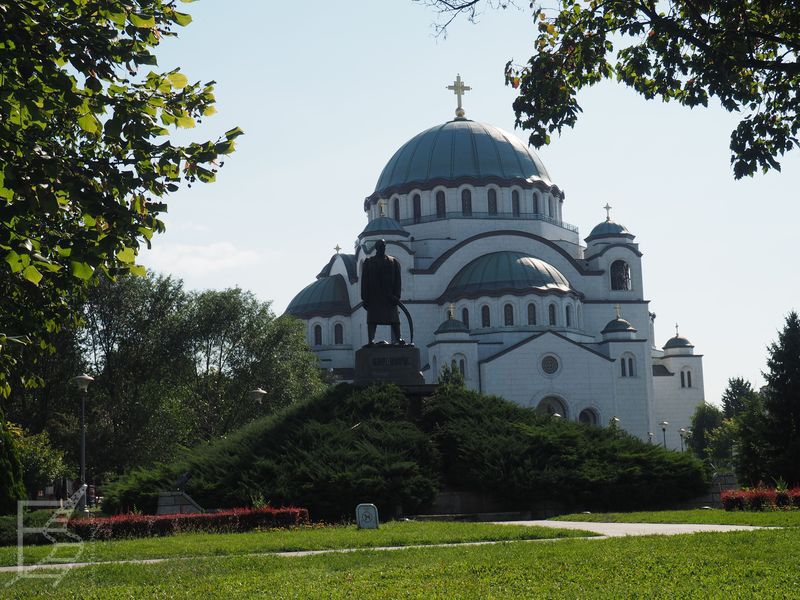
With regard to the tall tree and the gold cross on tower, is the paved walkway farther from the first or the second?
the gold cross on tower

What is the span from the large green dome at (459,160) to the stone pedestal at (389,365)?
38.1 meters

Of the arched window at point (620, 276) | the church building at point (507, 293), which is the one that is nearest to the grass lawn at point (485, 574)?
the church building at point (507, 293)

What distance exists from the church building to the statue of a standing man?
29307 millimetres

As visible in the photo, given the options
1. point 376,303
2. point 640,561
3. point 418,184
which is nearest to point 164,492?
point 376,303

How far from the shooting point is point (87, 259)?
27.8 feet

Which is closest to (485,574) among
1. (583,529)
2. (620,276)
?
(583,529)

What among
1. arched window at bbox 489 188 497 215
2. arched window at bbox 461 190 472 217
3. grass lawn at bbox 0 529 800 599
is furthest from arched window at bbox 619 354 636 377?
grass lawn at bbox 0 529 800 599

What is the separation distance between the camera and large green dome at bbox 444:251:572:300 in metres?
56.7

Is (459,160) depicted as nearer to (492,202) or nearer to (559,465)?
(492,202)

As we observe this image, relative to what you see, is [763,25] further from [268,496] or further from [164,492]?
[164,492]

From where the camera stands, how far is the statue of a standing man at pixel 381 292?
973 inches

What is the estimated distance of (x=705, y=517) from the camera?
1738cm

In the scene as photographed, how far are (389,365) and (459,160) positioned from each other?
3943 cm

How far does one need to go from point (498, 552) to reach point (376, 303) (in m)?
13.0
